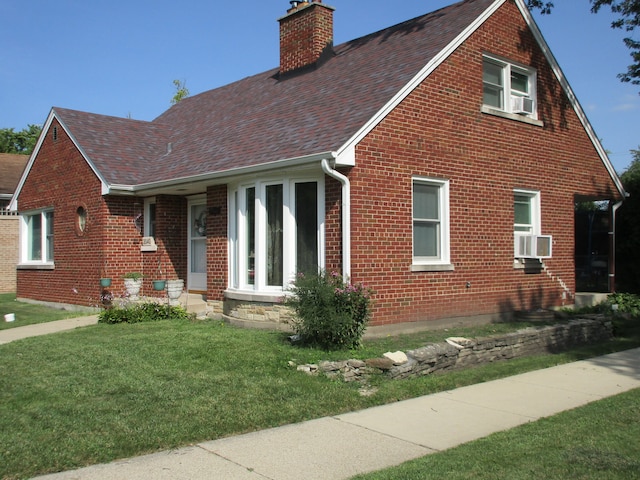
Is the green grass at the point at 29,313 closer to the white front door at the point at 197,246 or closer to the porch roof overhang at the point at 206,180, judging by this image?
the white front door at the point at 197,246

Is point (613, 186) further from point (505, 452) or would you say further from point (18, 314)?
point (18, 314)

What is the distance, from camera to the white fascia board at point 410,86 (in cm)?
970

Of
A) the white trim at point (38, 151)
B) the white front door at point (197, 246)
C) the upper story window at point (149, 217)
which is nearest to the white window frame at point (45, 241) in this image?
the white trim at point (38, 151)

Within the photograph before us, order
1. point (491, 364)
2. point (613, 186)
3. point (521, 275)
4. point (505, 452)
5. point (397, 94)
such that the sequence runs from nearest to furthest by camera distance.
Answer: point (505, 452) → point (491, 364) → point (397, 94) → point (521, 275) → point (613, 186)

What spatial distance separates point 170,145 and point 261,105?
3077mm

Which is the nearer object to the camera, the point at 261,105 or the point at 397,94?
the point at 397,94

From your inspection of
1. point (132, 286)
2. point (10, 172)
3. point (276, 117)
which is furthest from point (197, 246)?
point (10, 172)

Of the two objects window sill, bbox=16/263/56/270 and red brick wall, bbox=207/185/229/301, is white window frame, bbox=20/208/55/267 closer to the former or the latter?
window sill, bbox=16/263/56/270

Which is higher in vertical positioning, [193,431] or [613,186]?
[613,186]

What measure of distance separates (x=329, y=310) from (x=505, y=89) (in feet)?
23.1

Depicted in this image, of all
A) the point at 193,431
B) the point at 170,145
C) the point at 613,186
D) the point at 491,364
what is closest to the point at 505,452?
the point at 193,431

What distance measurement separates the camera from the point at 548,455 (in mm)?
5180

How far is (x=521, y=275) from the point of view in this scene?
12945mm

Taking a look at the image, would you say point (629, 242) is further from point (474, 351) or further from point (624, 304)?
point (474, 351)
